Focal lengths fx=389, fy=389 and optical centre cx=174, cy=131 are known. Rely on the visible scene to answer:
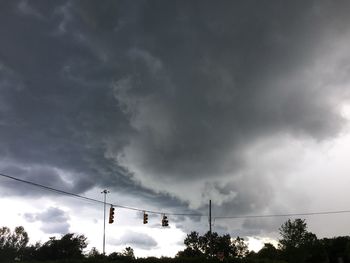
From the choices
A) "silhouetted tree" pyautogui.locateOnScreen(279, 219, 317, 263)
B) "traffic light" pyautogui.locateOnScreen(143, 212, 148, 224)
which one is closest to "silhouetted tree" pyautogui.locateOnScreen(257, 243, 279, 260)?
"silhouetted tree" pyautogui.locateOnScreen(279, 219, 317, 263)

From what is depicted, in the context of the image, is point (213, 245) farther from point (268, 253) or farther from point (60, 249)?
point (60, 249)

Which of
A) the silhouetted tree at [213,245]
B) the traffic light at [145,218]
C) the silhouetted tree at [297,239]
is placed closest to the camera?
the traffic light at [145,218]

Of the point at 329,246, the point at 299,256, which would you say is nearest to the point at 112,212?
the point at 299,256

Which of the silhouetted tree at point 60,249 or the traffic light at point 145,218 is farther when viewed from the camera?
the silhouetted tree at point 60,249

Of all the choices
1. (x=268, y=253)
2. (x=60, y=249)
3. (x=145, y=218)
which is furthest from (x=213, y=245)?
(x=145, y=218)

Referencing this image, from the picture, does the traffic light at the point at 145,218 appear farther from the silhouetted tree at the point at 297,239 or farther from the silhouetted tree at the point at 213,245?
the silhouetted tree at the point at 213,245

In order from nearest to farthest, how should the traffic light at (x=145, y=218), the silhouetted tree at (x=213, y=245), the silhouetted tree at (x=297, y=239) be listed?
the traffic light at (x=145, y=218) → the silhouetted tree at (x=297, y=239) → the silhouetted tree at (x=213, y=245)

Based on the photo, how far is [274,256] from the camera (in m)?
109

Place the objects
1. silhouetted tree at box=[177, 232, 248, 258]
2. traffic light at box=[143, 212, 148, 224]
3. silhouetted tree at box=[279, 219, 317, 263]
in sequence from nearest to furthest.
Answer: traffic light at box=[143, 212, 148, 224], silhouetted tree at box=[279, 219, 317, 263], silhouetted tree at box=[177, 232, 248, 258]

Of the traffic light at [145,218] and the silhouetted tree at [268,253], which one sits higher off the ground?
the traffic light at [145,218]

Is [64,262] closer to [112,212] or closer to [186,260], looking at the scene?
[186,260]

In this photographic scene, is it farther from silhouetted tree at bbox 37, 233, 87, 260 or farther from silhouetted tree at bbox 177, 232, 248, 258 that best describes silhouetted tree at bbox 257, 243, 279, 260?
silhouetted tree at bbox 37, 233, 87, 260

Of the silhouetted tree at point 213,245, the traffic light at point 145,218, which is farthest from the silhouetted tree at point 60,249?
the traffic light at point 145,218

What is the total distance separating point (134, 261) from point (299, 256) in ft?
152
